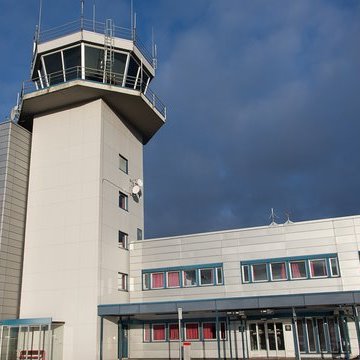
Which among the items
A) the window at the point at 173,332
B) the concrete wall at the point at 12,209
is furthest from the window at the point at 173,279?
the concrete wall at the point at 12,209

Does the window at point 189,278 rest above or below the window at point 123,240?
below

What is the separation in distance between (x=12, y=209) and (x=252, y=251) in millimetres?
15308

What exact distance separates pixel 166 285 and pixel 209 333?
13.6ft

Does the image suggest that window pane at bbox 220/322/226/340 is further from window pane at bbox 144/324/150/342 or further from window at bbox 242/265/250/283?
window pane at bbox 144/324/150/342

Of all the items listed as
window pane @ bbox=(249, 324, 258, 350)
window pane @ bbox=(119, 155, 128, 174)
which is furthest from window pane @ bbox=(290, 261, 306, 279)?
window pane @ bbox=(119, 155, 128, 174)

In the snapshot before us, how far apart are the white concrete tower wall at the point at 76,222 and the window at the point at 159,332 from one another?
277 centimetres

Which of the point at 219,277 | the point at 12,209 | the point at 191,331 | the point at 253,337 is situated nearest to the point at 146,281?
the point at 191,331

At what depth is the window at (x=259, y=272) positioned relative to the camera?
2795 cm

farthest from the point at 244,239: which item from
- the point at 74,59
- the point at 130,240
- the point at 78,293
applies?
the point at 74,59

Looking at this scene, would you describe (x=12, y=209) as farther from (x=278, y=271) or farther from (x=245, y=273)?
(x=278, y=271)

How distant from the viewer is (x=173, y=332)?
1141 inches

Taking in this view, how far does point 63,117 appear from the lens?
103ft

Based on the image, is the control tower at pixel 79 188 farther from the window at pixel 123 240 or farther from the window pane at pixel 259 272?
the window pane at pixel 259 272

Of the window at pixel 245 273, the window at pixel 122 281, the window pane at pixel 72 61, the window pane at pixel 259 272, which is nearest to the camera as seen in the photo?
the window pane at pixel 259 272
